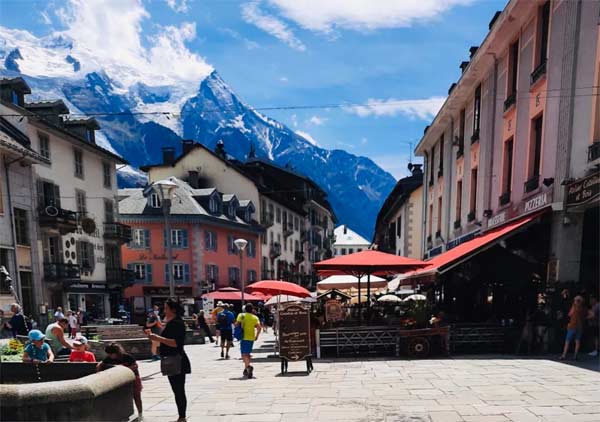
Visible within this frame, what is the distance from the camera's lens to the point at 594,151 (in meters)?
9.05

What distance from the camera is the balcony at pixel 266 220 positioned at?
134 ft

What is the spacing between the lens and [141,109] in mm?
151375

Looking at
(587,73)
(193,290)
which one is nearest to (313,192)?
(193,290)

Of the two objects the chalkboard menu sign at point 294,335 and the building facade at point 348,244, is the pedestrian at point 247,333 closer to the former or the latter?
the chalkboard menu sign at point 294,335

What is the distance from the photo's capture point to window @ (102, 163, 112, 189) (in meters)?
28.6

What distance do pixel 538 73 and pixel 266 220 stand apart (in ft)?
105

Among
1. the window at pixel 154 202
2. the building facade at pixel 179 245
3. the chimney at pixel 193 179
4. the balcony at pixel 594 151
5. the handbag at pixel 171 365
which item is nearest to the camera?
the handbag at pixel 171 365

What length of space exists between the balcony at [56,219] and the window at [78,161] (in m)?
3.32

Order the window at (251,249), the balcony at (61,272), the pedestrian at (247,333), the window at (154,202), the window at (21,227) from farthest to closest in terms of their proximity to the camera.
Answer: the window at (251,249)
the window at (154,202)
the balcony at (61,272)
the window at (21,227)
the pedestrian at (247,333)

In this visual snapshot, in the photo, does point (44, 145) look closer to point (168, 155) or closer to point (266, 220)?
point (168, 155)

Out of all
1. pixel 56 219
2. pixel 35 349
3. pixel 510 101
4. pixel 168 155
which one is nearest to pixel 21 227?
pixel 56 219

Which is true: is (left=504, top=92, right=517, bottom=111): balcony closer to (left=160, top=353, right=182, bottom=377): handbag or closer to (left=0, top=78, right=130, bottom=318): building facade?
(left=160, top=353, right=182, bottom=377): handbag

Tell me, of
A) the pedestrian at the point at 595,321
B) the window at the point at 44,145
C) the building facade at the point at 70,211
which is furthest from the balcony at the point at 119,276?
the pedestrian at the point at 595,321

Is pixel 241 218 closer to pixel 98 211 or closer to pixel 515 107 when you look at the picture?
pixel 98 211
